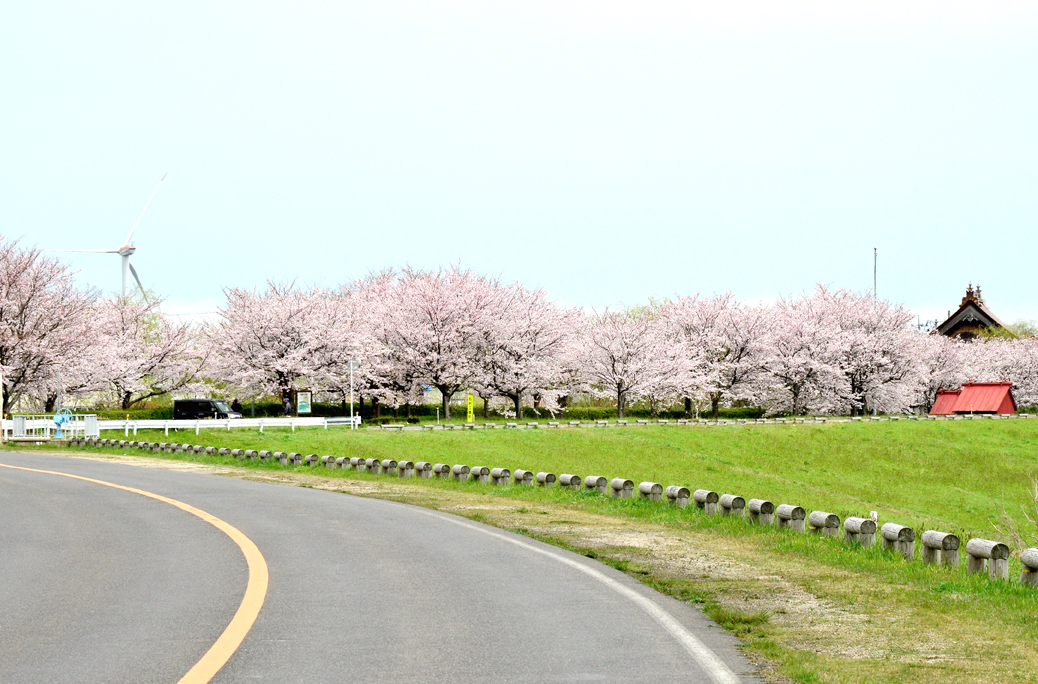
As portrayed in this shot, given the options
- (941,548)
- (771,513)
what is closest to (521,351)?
(771,513)

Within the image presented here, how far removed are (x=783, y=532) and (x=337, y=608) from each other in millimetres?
8238

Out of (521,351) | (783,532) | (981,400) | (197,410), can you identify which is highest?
(521,351)

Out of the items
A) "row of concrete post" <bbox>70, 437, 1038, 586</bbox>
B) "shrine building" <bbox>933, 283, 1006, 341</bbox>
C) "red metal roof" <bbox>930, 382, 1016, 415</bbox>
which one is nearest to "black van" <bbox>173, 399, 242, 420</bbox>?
"row of concrete post" <bbox>70, 437, 1038, 586</bbox>

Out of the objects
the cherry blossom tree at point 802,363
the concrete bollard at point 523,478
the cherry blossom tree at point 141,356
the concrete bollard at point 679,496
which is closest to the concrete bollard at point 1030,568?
the concrete bollard at point 679,496

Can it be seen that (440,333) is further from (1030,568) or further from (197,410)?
(1030,568)

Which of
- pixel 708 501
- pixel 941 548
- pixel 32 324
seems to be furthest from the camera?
pixel 32 324

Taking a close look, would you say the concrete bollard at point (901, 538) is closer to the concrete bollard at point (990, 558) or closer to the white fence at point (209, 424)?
the concrete bollard at point (990, 558)

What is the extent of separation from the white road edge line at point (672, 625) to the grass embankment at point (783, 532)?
41 cm

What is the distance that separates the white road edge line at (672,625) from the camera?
6410mm

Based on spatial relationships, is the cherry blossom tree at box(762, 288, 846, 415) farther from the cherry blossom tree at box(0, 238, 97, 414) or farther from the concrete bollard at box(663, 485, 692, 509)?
the concrete bollard at box(663, 485, 692, 509)

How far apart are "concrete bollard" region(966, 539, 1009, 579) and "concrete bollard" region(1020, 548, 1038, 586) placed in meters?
0.33

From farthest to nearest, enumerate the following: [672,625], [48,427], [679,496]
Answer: [48,427]
[679,496]
[672,625]

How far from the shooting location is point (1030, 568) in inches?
402

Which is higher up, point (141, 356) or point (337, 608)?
point (141, 356)
